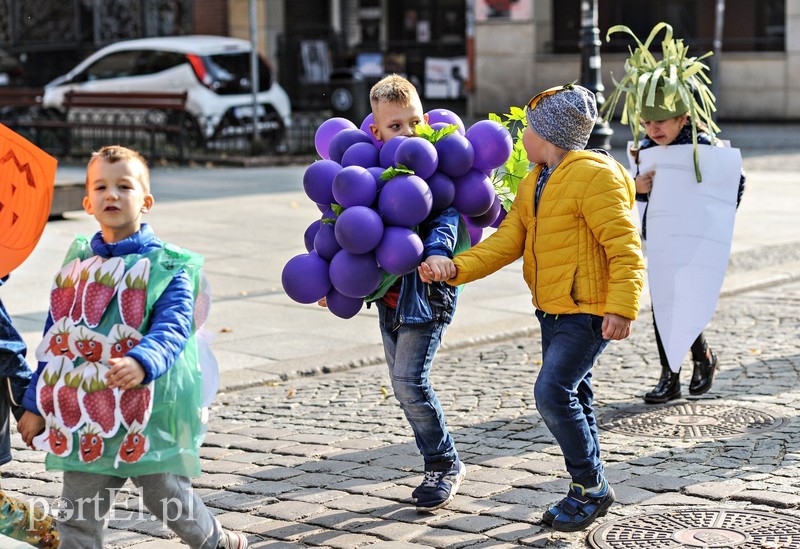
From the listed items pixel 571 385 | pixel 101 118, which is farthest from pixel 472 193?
pixel 101 118

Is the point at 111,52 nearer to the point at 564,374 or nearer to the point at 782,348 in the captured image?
the point at 782,348

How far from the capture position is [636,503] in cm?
507

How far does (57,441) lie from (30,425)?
13cm

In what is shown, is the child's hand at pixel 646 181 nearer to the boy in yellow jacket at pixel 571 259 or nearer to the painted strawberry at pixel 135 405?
the boy in yellow jacket at pixel 571 259

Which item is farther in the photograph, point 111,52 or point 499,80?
point 499,80

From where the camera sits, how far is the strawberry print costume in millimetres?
3799

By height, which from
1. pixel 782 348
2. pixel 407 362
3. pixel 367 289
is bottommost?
pixel 782 348

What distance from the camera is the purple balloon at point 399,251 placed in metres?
4.66

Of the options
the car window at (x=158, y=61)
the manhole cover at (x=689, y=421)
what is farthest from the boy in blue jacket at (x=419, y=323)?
the car window at (x=158, y=61)

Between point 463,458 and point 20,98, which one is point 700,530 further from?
point 20,98

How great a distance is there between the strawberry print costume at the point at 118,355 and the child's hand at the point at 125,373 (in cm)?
2

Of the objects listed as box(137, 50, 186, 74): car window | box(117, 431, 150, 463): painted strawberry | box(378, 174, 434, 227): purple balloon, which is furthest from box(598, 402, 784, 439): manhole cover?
box(137, 50, 186, 74): car window

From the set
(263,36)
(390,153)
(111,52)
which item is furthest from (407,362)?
(263,36)

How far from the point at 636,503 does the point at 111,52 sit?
21077 mm
